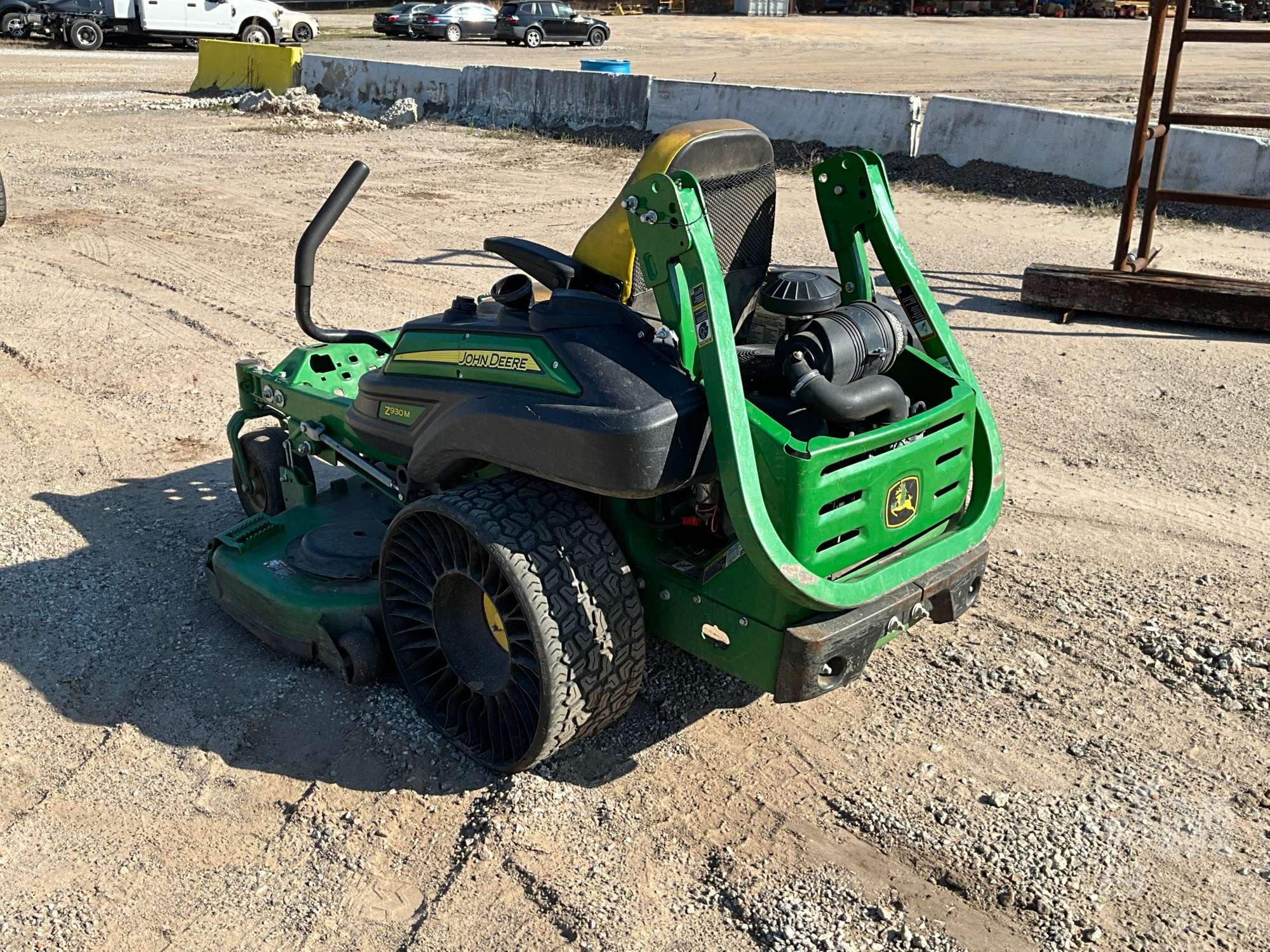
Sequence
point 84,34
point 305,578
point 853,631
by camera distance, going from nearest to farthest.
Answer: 1. point 853,631
2. point 305,578
3. point 84,34

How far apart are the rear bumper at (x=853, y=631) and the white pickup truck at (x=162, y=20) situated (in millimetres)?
25747

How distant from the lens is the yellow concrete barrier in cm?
1870

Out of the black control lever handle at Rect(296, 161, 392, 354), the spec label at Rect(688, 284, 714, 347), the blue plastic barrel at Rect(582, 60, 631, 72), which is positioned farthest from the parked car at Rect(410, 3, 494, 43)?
the spec label at Rect(688, 284, 714, 347)

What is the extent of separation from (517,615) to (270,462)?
1.87 metres

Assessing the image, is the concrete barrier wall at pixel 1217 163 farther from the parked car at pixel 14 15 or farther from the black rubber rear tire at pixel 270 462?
the parked car at pixel 14 15

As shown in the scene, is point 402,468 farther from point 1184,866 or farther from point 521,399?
point 1184,866

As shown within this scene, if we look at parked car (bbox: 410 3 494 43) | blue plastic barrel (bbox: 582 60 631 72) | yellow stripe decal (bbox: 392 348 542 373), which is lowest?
yellow stripe decal (bbox: 392 348 542 373)

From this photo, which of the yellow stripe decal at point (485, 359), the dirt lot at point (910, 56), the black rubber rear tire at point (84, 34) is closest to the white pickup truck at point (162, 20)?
the black rubber rear tire at point (84, 34)

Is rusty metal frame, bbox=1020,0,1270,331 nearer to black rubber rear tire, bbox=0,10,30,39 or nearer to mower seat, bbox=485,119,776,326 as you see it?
mower seat, bbox=485,119,776,326

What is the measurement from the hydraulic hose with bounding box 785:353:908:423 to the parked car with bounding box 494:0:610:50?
28.6 metres

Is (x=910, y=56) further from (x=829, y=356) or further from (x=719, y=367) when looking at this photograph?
(x=719, y=367)

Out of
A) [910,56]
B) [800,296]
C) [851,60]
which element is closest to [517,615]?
[800,296]

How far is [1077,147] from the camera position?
443 inches

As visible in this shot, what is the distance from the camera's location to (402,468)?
12.6 ft
